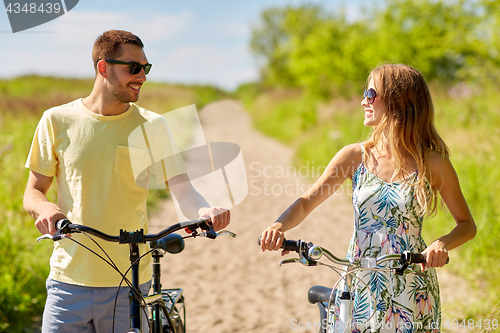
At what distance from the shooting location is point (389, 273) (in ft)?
7.47

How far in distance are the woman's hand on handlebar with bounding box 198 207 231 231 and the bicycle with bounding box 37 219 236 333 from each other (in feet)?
0.10

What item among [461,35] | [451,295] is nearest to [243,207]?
[451,295]

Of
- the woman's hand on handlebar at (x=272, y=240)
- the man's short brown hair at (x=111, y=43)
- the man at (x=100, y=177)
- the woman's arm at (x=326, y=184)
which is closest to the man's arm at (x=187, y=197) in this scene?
the man at (x=100, y=177)

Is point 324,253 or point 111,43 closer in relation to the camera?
point 324,253

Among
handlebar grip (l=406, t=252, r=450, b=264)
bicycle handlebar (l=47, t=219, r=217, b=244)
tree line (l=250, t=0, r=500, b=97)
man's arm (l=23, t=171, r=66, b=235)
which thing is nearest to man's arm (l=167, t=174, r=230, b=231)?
bicycle handlebar (l=47, t=219, r=217, b=244)

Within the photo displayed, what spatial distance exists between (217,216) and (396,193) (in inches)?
35.1

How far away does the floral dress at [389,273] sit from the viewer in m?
2.26

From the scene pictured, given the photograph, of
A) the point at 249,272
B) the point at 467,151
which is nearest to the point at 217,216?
the point at 249,272

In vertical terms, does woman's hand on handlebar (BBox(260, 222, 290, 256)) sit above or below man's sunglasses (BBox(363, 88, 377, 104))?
below

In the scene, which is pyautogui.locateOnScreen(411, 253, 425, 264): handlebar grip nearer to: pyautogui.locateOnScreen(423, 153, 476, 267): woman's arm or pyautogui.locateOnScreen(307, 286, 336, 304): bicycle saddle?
pyautogui.locateOnScreen(423, 153, 476, 267): woman's arm

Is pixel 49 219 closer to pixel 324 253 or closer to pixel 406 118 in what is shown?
pixel 324 253

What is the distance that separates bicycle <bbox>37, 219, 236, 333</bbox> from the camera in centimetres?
194

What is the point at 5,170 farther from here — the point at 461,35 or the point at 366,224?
the point at 461,35

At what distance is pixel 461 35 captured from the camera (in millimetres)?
19797
